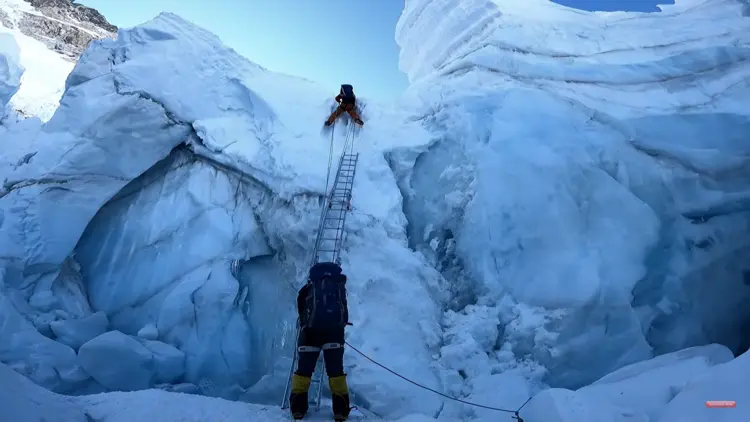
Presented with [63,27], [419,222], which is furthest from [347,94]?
[63,27]

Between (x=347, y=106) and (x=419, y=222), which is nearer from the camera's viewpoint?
(x=419, y=222)

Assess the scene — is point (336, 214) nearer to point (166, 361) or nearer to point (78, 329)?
point (166, 361)

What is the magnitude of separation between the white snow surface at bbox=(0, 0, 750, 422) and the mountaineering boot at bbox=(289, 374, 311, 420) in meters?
0.30

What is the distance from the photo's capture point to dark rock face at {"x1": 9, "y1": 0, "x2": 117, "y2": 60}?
14992 mm

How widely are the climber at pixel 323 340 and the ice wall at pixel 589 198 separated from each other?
5.18 feet

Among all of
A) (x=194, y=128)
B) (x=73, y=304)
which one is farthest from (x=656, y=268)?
(x=73, y=304)

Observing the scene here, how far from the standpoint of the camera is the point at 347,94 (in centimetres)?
711

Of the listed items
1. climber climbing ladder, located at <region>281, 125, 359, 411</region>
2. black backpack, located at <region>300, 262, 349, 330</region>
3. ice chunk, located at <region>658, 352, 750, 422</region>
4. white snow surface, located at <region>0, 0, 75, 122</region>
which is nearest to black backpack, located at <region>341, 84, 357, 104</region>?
climber climbing ladder, located at <region>281, 125, 359, 411</region>

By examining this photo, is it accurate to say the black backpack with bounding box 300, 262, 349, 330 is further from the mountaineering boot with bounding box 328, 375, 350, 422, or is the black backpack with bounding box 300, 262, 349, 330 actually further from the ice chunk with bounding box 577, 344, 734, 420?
the ice chunk with bounding box 577, 344, 734, 420

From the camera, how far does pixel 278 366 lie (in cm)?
525

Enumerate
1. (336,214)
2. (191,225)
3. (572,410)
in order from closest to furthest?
(572,410) < (336,214) < (191,225)

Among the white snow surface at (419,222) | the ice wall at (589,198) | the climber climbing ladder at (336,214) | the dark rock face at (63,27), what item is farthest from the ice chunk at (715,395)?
the dark rock face at (63,27)

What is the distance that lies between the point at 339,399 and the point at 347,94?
4787mm

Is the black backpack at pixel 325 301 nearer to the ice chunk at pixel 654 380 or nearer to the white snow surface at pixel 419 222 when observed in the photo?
the white snow surface at pixel 419 222
